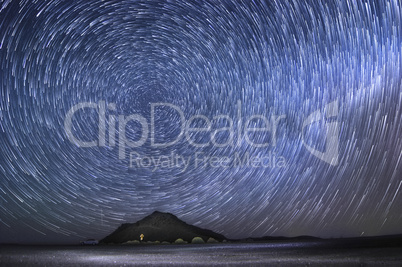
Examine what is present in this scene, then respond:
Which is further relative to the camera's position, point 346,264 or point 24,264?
point 24,264

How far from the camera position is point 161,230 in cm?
10262

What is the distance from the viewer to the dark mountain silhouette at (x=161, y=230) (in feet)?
312

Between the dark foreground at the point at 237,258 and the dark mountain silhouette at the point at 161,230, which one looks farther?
the dark mountain silhouette at the point at 161,230

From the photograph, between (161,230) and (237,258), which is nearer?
(237,258)

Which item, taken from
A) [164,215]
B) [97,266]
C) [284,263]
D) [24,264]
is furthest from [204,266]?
[164,215]

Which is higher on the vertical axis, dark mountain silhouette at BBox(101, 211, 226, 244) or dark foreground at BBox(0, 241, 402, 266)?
dark foreground at BBox(0, 241, 402, 266)

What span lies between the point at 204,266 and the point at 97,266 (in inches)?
124

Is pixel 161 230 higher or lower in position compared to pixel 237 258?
lower

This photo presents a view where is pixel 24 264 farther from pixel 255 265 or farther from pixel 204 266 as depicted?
pixel 255 265

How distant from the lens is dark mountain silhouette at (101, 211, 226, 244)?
312 ft

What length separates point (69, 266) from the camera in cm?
1180

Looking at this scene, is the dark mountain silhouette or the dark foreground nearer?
the dark foreground

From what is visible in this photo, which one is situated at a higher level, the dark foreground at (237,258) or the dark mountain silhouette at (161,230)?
the dark foreground at (237,258)

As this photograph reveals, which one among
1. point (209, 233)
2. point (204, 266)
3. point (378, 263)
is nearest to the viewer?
point (378, 263)
